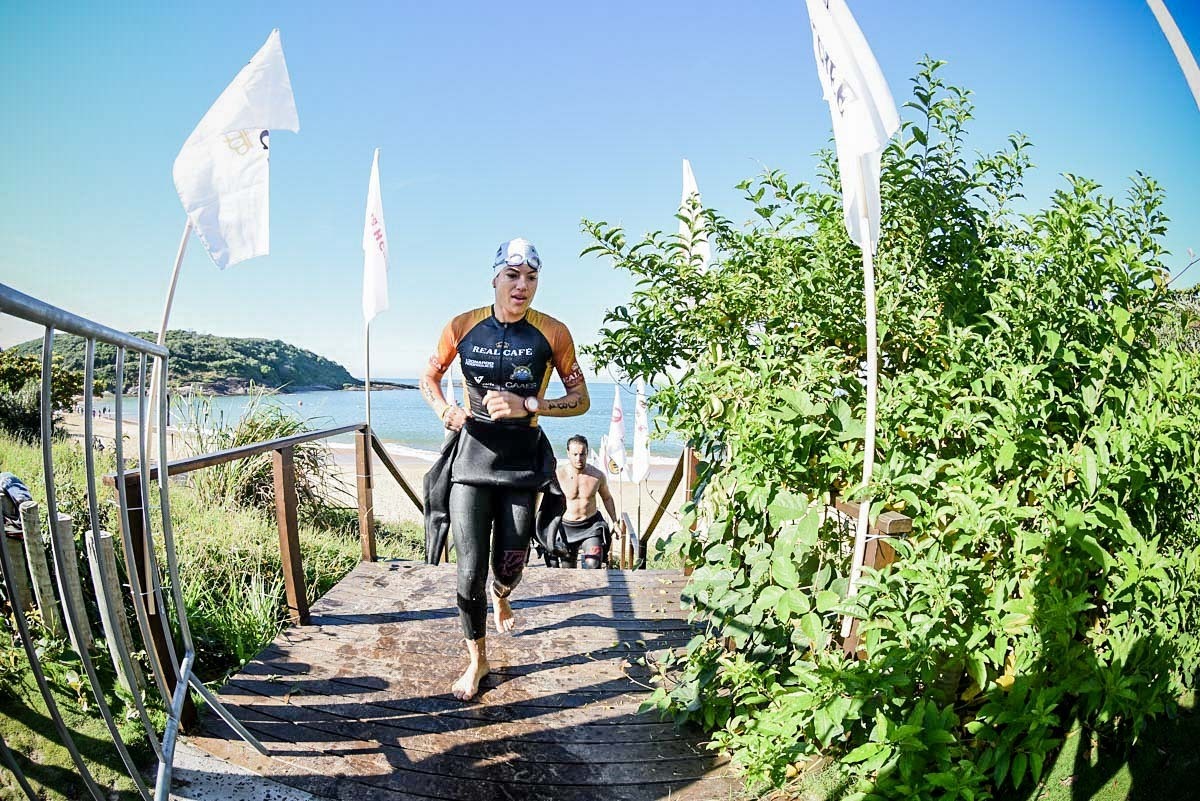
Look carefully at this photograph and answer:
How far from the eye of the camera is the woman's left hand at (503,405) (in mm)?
2918

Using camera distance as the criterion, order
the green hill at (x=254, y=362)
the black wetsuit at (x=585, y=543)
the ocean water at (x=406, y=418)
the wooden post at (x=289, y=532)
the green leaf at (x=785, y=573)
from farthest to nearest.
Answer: the green hill at (x=254, y=362) < the ocean water at (x=406, y=418) < the black wetsuit at (x=585, y=543) < the wooden post at (x=289, y=532) < the green leaf at (x=785, y=573)

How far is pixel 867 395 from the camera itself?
1896 mm

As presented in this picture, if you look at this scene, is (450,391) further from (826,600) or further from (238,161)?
(826,600)

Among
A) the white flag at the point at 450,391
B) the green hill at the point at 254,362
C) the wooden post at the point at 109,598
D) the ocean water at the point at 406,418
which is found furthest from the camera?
the green hill at the point at 254,362

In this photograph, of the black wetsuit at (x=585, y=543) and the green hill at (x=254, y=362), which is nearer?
the black wetsuit at (x=585, y=543)

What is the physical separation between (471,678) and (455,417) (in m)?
1.12

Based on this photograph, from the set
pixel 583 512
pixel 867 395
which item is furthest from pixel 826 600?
pixel 583 512

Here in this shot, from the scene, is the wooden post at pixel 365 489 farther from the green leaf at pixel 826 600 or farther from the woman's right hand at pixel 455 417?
the green leaf at pixel 826 600

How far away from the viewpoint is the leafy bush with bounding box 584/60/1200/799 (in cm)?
171

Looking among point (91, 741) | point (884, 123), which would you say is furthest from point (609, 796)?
point (884, 123)

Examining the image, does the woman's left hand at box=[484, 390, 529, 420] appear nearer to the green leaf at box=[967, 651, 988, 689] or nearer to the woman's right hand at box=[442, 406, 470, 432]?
the woman's right hand at box=[442, 406, 470, 432]

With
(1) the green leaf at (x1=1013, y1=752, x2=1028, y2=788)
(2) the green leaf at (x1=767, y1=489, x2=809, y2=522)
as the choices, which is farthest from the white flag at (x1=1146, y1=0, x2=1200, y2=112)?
(1) the green leaf at (x1=1013, y1=752, x2=1028, y2=788)

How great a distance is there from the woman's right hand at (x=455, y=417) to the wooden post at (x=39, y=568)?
1.41 metres

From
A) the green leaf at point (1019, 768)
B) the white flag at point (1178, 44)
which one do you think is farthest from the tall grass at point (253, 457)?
the white flag at point (1178, 44)
